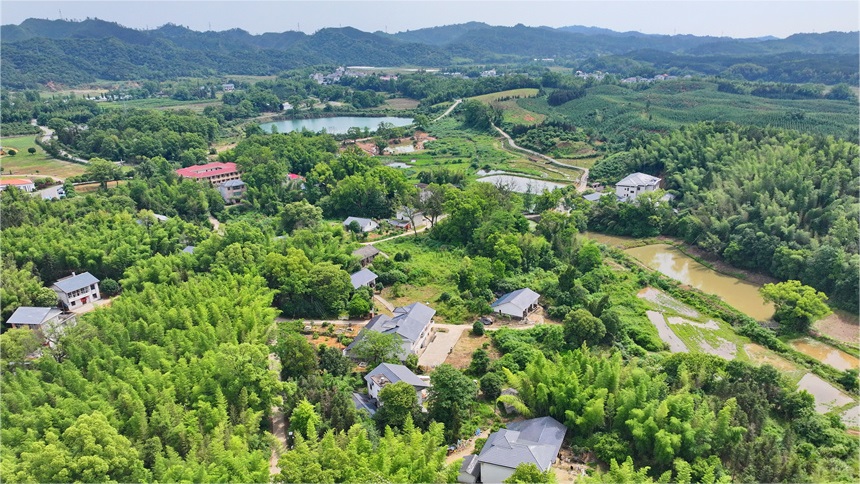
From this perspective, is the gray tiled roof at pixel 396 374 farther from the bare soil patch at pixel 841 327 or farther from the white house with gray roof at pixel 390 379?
the bare soil patch at pixel 841 327

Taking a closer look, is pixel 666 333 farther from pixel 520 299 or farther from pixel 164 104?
pixel 164 104

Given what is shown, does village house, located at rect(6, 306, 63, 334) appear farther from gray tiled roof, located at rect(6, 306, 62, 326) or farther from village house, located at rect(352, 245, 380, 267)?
village house, located at rect(352, 245, 380, 267)

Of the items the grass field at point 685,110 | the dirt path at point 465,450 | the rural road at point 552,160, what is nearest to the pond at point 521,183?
the rural road at point 552,160

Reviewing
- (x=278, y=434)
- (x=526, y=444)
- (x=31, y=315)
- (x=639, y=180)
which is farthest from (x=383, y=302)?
(x=639, y=180)

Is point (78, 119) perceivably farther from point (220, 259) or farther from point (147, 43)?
point (147, 43)

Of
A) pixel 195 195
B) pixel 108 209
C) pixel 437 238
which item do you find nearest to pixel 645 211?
pixel 437 238
